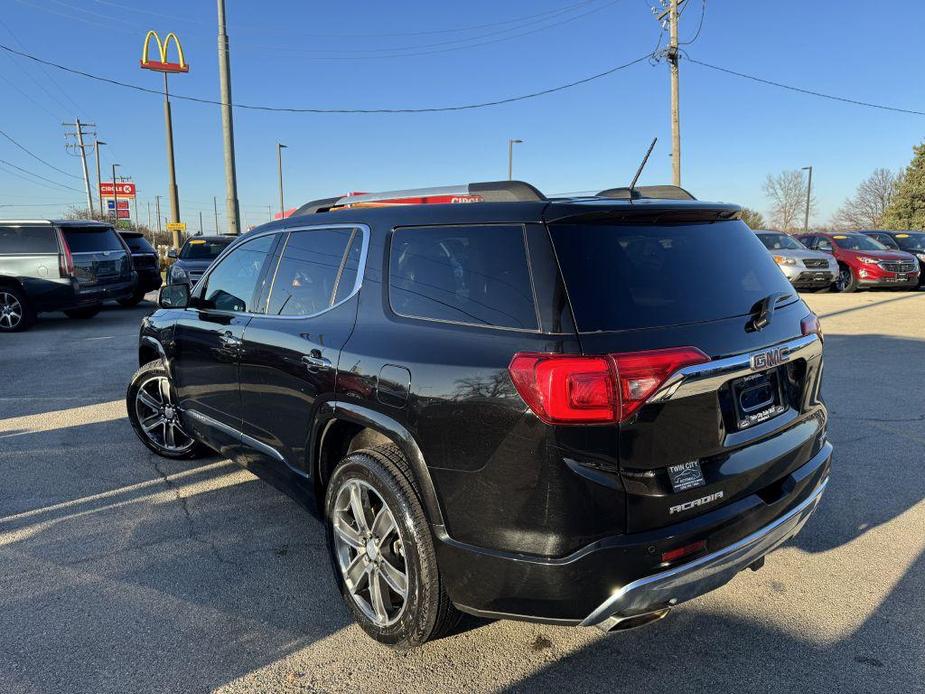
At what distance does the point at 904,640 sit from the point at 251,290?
11.6ft

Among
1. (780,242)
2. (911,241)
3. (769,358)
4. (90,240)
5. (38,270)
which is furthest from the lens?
(911,241)

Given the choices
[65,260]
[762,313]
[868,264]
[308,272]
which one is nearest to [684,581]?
[762,313]

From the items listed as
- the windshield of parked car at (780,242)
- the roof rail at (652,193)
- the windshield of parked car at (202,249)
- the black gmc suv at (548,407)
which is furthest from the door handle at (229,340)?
the windshield of parked car at (780,242)

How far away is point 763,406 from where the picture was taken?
97.9 inches

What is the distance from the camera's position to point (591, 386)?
2.06 metres

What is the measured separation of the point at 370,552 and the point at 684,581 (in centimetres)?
124

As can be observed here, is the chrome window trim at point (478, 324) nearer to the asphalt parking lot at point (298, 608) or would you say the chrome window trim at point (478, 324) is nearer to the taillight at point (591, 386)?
the taillight at point (591, 386)

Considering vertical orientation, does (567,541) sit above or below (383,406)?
below

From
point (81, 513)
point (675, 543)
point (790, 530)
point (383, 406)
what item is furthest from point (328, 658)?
point (81, 513)

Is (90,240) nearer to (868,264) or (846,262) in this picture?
(846,262)

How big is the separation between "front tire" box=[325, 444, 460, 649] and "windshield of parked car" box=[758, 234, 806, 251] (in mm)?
17939

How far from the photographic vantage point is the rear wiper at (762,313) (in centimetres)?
246

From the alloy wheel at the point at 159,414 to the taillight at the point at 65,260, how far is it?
8.35 m

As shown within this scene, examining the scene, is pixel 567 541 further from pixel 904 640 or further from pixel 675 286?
pixel 904 640
